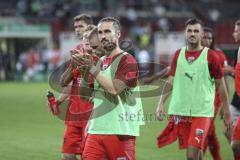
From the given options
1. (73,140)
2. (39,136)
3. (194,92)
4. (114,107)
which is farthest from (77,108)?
(39,136)

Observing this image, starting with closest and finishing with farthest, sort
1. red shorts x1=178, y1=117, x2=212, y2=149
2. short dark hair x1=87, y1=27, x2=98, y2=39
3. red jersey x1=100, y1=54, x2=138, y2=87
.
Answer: red jersey x1=100, y1=54, x2=138, y2=87 < short dark hair x1=87, y1=27, x2=98, y2=39 < red shorts x1=178, y1=117, x2=212, y2=149

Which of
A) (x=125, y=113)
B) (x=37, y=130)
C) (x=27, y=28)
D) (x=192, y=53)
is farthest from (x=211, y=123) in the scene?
(x=27, y=28)

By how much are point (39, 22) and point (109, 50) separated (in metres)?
33.8

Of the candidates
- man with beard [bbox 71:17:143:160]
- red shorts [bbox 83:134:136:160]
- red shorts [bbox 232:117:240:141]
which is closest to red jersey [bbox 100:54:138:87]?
man with beard [bbox 71:17:143:160]

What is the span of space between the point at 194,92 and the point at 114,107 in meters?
2.20

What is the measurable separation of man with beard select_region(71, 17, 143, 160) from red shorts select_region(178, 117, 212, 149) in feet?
6.00

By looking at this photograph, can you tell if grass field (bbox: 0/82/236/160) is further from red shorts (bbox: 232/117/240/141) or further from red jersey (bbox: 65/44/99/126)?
red shorts (bbox: 232/117/240/141)

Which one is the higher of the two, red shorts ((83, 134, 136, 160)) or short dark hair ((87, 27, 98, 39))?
short dark hair ((87, 27, 98, 39))

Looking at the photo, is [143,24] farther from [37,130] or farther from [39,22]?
[37,130]

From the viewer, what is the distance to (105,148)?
7258mm

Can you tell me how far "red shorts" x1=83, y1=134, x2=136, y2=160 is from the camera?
721 centimetres

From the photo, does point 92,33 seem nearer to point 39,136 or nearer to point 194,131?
point 194,131

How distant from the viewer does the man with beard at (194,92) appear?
9.13 m

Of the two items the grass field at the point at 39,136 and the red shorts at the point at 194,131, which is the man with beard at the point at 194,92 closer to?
the red shorts at the point at 194,131
